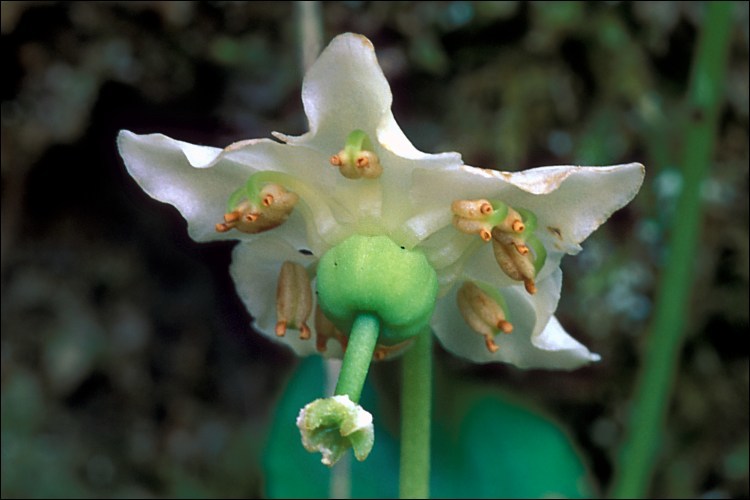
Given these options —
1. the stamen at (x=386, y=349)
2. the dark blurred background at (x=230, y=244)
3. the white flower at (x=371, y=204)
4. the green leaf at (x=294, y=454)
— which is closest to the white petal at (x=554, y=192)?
the white flower at (x=371, y=204)

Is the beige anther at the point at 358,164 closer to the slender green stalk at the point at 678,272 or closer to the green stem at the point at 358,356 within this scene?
the green stem at the point at 358,356

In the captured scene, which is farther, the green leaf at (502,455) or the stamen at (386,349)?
the green leaf at (502,455)

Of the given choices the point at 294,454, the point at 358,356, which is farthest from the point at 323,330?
the point at 294,454

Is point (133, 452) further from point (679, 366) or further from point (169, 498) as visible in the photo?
point (679, 366)

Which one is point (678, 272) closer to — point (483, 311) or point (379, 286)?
point (483, 311)

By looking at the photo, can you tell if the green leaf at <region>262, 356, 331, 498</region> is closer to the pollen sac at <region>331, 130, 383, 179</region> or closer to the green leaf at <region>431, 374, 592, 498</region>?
the green leaf at <region>431, 374, 592, 498</region>

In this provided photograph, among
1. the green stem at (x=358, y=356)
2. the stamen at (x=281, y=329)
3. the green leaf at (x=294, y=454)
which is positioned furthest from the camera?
the green leaf at (x=294, y=454)

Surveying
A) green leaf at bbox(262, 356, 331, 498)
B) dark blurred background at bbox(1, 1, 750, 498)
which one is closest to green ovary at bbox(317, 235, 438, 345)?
green leaf at bbox(262, 356, 331, 498)

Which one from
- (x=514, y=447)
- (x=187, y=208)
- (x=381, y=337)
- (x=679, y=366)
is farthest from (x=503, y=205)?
(x=679, y=366)
